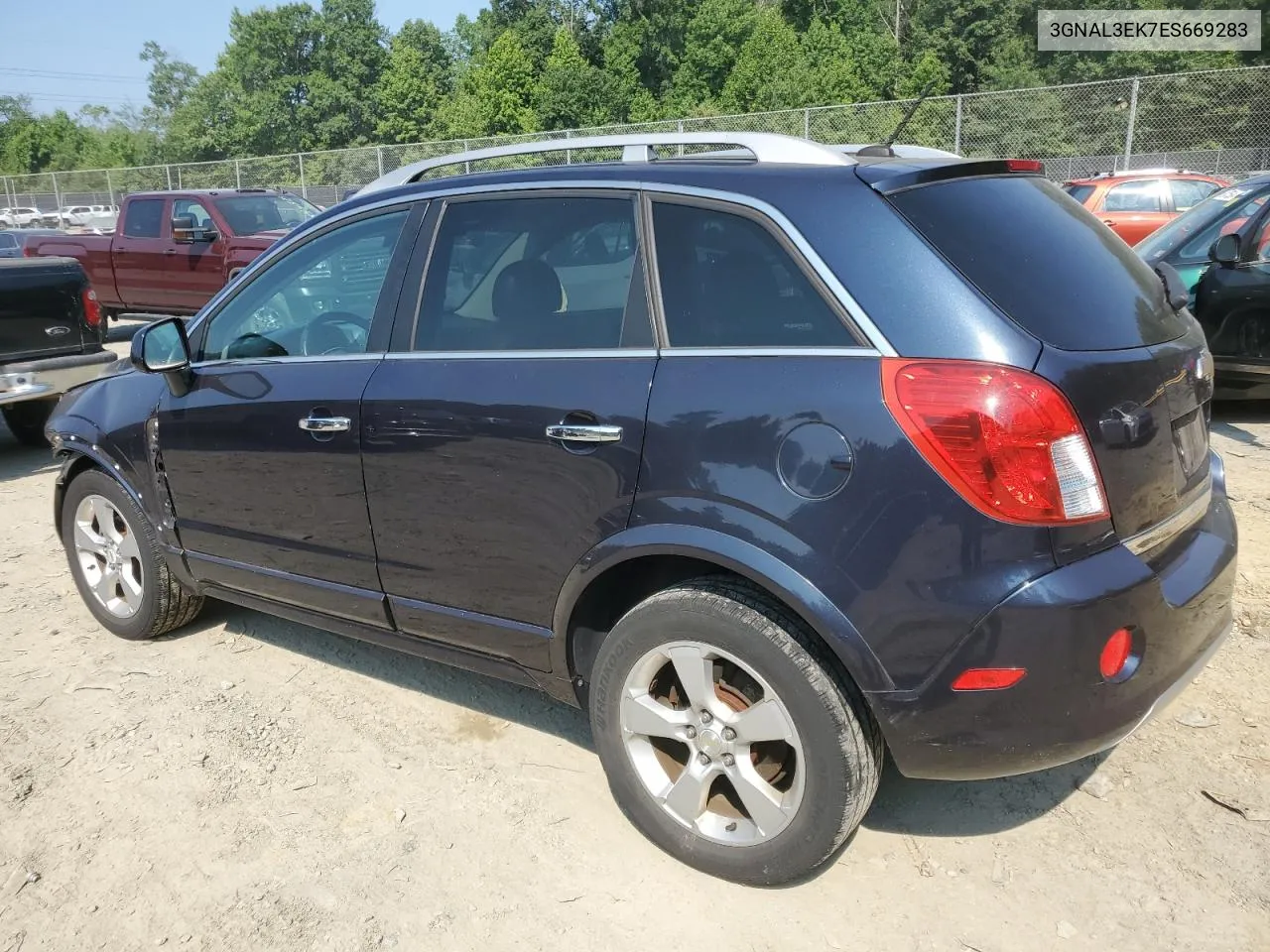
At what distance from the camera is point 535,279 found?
9.91 ft

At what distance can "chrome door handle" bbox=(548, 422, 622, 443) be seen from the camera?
2572 millimetres

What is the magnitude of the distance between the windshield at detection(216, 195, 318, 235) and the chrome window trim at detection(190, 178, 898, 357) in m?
9.55

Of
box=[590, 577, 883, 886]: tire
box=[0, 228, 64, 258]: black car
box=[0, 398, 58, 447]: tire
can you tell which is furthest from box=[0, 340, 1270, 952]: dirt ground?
box=[0, 228, 64, 258]: black car


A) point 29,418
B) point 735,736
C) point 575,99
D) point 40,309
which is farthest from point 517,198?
point 575,99

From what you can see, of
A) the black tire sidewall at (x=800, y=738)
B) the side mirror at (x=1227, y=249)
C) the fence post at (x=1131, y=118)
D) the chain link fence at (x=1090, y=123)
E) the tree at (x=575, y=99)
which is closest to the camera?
the black tire sidewall at (x=800, y=738)

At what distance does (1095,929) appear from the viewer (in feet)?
7.82

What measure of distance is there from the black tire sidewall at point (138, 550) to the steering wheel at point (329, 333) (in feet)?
3.87

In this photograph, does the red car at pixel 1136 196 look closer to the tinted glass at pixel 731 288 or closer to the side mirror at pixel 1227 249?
the side mirror at pixel 1227 249

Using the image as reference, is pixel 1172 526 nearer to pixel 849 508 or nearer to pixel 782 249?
pixel 849 508

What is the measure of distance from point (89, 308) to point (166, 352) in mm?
4578

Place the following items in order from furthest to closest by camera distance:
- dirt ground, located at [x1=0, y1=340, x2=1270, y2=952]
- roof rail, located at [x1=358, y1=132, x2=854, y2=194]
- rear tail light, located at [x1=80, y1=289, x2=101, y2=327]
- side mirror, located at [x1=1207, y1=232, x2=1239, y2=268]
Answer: rear tail light, located at [x1=80, y1=289, x2=101, y2=327] → side mirror, located at [x1=1207, y1=232, x2=1239, y2=268] → roof rail, located at [x1=358, y1=132, x2=854, y2=194] → dirt ground, located at [x1=0, y1=340, x2=1270, y2=952]

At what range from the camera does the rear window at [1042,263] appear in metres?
2.29

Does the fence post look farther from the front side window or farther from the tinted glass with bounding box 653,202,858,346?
the tinted glass with bounding box 653,202,858,346

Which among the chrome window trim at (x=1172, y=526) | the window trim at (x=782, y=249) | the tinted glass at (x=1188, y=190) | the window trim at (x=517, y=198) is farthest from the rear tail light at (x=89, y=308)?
the tinted glass at (x=1188, y=190)
